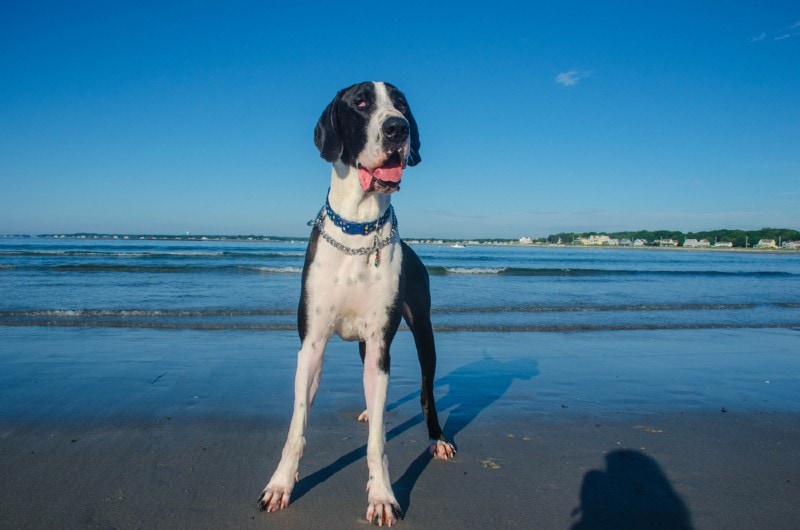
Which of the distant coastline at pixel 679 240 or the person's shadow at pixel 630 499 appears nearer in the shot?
the person's shadow at pixel 630 499

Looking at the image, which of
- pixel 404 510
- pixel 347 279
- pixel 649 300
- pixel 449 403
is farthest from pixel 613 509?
pixel 649 300

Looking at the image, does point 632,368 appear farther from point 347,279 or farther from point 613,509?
point 347,279

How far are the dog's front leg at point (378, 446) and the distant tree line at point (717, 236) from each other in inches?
4125

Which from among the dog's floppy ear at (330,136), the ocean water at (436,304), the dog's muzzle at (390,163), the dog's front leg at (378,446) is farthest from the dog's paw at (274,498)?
the ocean water at (436,304)

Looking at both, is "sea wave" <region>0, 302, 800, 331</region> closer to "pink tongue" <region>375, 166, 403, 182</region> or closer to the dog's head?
the dog's head

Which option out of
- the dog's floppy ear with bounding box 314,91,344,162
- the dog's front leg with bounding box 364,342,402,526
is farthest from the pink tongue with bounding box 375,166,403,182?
the dog's front leg with bounding box 364,342,402,526

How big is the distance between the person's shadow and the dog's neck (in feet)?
6.04

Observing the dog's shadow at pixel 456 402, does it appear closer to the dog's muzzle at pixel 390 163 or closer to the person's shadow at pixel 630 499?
the person's shadow at pixel 630 499

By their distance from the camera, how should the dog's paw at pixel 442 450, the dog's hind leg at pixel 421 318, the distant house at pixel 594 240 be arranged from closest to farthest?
the dog's paw at pixel 442 450, the dog's hind leg at pixel 421 318, the distant house at pixel 594 240

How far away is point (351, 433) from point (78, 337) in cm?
506

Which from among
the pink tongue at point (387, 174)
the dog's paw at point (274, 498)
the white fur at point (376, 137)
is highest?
the white fur at point (376, 137)

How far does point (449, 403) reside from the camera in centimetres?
472

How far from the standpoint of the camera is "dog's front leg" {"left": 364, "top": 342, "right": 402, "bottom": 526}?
8.59ft

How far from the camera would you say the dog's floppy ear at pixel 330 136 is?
2.92 meters
